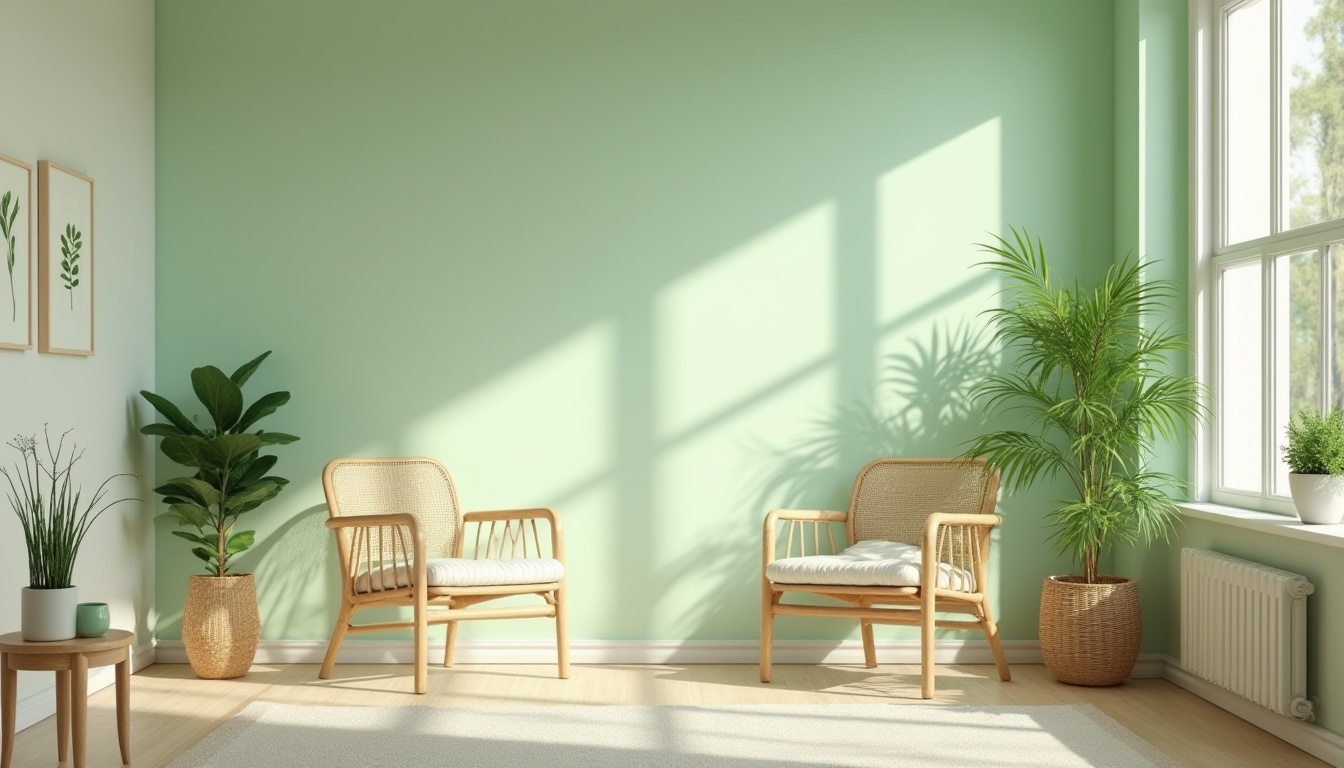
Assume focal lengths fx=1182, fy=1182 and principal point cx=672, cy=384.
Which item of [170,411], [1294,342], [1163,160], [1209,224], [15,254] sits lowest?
[170,411]

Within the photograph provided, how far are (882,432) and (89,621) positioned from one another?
299 cm

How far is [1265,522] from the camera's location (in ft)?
12.3

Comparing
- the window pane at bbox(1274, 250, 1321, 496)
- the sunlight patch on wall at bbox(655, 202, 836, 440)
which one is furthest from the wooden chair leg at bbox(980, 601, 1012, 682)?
the sunlight patch on wall at bbox(655, 202, 836, 440)

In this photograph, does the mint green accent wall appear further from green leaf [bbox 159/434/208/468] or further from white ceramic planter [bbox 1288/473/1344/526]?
green leaf [bbox 159/434/208/468]

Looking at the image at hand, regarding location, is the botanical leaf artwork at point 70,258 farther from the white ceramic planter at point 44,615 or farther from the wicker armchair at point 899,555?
the wicker armchair at point 899,555

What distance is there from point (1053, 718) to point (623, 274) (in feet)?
7.66

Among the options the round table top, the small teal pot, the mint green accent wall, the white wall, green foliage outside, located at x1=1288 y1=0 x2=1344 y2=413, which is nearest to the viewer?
the round table top

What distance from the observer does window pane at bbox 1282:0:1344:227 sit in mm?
3711

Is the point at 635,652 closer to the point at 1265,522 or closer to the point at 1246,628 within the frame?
the point at 1246,628

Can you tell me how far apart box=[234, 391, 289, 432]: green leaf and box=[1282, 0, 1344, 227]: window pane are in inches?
146

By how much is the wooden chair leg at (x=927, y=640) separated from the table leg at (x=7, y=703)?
9.17 feet

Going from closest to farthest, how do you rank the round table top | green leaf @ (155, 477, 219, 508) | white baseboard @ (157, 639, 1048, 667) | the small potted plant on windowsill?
the round table top
the small potted plant on windowsill
green leaf @ (155, 477, 219, 508)
white baseboard @ (157, 639, 1048, 667)

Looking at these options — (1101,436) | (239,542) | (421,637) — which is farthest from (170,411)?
(1101,436)

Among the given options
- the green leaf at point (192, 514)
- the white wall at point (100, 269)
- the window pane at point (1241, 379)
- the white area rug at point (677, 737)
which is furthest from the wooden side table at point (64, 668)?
the window pane at point (1241, 379)
